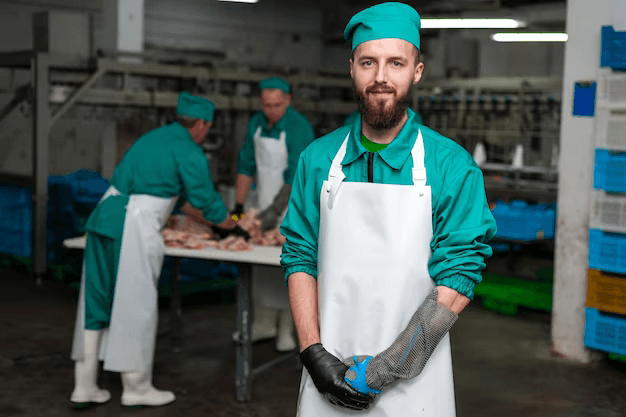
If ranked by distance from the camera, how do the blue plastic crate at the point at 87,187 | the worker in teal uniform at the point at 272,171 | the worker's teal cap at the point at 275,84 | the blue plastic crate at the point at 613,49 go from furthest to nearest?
1. the blue plastic crate at the point at 87,187
2. the worker's teal cap at the point at 275,84
3. the worker in teal uniform at the point at 272,171
4. the blue plastic crate at the point at 613,49

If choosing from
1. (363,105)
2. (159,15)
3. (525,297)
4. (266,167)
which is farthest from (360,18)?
(159,15)

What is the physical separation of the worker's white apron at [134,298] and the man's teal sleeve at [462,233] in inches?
99.1

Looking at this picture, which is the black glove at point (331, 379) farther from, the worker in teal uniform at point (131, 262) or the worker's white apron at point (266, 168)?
the worker's white apron at point (266, 168)

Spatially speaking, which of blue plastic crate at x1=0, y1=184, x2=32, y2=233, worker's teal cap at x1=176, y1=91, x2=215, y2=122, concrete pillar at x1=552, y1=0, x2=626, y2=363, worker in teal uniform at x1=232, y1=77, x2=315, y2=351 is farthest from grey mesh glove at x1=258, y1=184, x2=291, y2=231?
blue plastic crate at x1=0, y1=184, x2=32, y2=233

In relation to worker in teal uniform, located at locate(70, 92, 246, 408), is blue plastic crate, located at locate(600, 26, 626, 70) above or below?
above

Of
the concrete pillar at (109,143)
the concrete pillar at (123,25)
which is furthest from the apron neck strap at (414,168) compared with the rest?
the concrete pillar at (123,25)

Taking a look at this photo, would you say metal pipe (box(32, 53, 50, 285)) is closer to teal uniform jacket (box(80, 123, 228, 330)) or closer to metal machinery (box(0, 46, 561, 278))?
metal machinery (box(0, 46, 561, 278))

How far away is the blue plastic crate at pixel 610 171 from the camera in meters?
4.85

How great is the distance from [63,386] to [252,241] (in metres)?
1.43

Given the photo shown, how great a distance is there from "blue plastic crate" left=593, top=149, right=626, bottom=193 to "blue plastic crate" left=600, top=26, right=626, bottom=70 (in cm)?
56

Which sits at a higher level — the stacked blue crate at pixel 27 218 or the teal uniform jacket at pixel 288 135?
the teal uniform jacket at pixel 288 135

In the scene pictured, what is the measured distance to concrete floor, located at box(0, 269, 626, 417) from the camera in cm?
431

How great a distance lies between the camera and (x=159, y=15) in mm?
12062

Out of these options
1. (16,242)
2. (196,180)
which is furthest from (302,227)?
(16,242)
